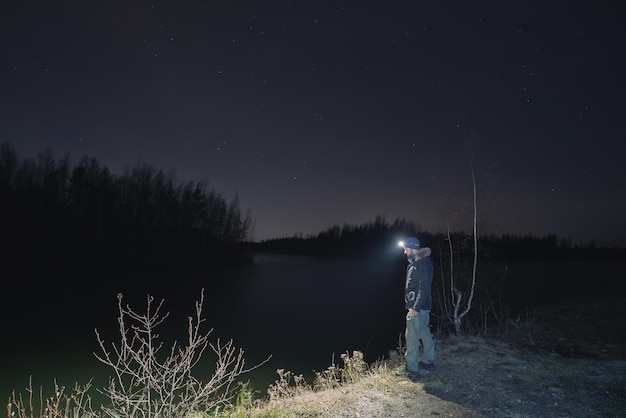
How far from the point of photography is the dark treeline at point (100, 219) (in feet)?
132

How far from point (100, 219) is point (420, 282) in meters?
52.4

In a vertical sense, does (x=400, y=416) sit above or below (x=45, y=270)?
above

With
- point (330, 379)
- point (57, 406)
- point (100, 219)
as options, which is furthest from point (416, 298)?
point (100, 219)

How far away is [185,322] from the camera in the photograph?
74.6ft

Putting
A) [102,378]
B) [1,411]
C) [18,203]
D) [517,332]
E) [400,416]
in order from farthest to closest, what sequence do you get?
[18,203] → [102,378] → [517,332] → [1,411] → [400,416]

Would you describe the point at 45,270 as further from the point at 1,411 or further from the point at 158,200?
the point at 1,411

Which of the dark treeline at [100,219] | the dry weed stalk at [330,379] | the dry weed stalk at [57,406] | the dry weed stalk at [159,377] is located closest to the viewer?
the dry weed stalk at [57,406]

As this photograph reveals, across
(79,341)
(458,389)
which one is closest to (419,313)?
(458,389)

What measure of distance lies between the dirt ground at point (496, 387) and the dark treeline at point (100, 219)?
42.9 m

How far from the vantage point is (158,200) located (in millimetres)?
61906

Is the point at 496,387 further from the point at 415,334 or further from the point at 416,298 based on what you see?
the point at 416,298

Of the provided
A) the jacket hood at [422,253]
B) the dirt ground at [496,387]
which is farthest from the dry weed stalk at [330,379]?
the jacket hood at [422,253]

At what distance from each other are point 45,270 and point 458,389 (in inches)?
1729

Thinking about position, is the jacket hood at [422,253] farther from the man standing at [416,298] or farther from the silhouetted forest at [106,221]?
the silhouetted forest at [106,221]
